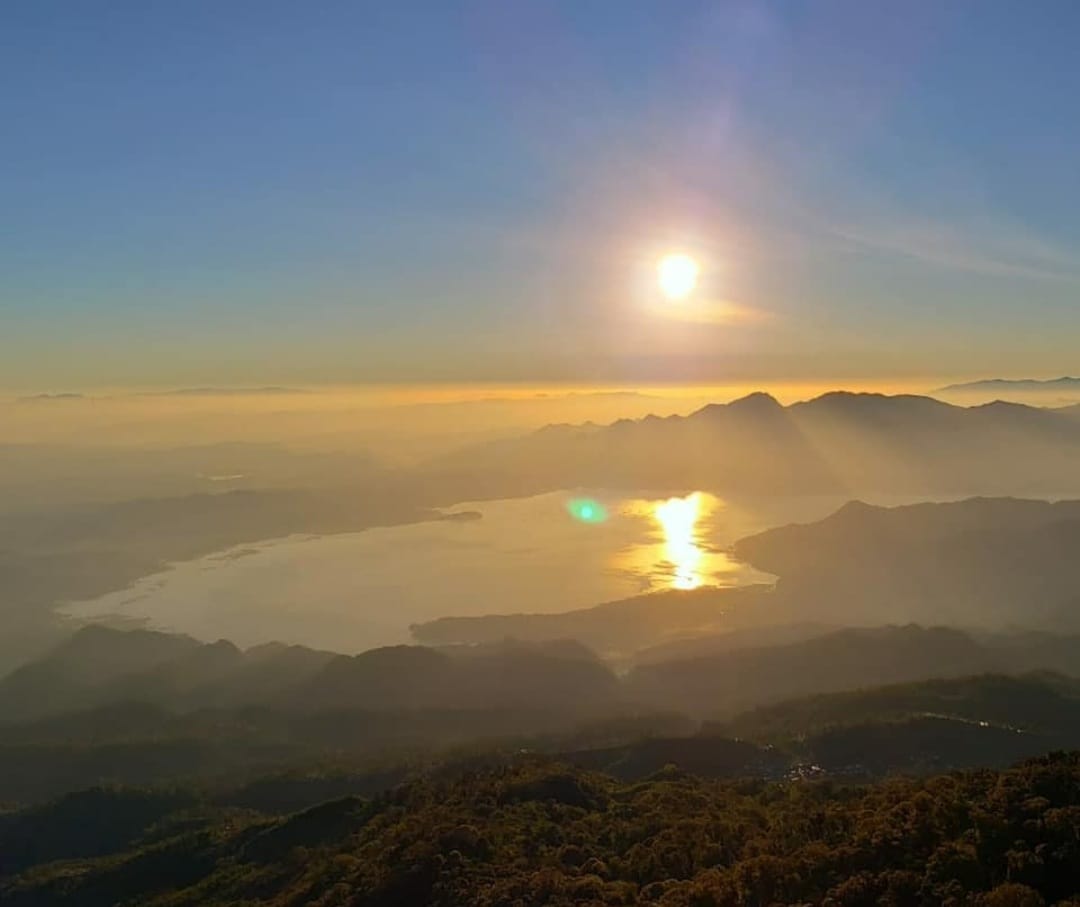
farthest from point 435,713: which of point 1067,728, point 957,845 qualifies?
point 957,845

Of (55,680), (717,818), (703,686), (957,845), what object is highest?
(957,845)

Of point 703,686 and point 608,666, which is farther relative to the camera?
point 608,666

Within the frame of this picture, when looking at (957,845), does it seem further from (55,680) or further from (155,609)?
(155,609)

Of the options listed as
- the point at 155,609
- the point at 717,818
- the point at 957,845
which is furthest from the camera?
the point at 155,609

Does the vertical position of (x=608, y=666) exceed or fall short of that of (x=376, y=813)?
it falls short

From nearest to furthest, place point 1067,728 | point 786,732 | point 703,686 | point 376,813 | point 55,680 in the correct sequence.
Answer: point 376,813, point 1067,728, point 786,732, point 703,686, point 55,680

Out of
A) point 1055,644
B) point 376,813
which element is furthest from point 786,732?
point 1055,644

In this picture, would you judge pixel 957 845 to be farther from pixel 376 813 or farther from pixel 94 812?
pixel 94 812
